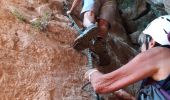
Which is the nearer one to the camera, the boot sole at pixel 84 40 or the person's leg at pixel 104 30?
the boot sole at pixel 84 40

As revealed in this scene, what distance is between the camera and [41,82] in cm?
429

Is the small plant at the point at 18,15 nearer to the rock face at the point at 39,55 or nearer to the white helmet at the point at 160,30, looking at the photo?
the rock face at the point at 39,55

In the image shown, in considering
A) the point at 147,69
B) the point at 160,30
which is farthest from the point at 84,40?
the point at 147,69

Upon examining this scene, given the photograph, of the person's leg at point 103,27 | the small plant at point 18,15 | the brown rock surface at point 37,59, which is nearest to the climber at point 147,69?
the brown rock surface at point 37,59

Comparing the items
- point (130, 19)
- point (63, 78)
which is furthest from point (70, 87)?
point (130, 19)

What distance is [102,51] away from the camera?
16.5 ft

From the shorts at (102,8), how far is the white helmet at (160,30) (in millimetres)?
1753

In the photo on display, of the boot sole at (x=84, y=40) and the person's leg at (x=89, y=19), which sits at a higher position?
the person's leg at (x=89, y=19)

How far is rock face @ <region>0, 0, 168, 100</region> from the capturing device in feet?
13.8

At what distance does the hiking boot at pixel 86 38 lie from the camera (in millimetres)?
→ 4516

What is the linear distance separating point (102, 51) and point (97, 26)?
55 cm

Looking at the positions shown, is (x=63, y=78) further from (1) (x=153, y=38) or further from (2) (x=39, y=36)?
(1) (x=153, y=38)

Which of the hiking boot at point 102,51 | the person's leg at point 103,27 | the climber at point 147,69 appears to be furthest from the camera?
the person's leg at point 103,27

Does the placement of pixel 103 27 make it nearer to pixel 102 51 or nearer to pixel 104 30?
pixel 104 30
